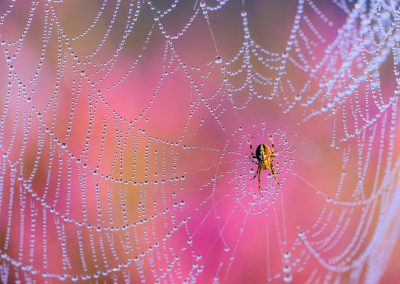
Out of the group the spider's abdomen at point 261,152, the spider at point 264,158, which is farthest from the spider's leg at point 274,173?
the spider's abdomen at point 261,152

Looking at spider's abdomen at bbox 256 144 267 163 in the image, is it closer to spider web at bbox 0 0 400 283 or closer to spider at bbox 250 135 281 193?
spider at bbox 250 135 281 193

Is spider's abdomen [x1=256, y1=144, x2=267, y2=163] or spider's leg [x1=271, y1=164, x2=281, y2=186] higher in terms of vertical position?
→ spider's abdomen [x1=256, y1=144, x2=267, y2=163]

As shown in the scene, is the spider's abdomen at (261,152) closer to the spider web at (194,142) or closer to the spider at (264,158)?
the spider at (264,158)

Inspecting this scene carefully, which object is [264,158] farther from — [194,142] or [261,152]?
[194,142]

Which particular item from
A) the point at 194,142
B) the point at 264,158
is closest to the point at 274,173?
the point at 264,158

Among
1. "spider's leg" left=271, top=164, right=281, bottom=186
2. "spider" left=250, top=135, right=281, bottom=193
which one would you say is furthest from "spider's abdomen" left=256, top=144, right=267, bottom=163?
"spider's leg" left=271, top=164, right=281, bottom=186

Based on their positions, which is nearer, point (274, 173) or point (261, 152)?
point (261, 152)
